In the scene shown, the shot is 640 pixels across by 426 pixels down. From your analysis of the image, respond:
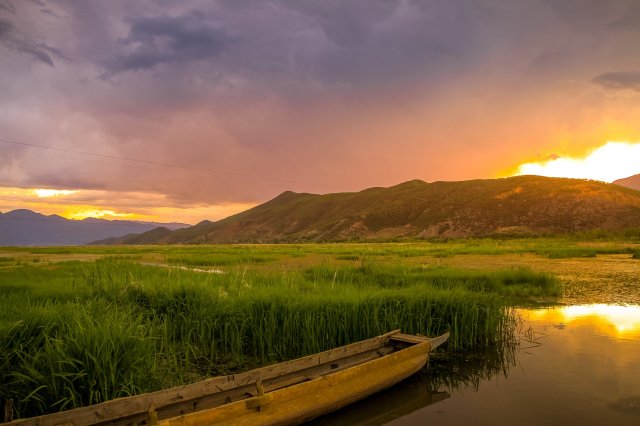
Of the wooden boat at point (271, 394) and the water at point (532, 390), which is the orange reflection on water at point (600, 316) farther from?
the wooden boat at point (271, 394)

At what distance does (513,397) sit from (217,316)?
6.95m

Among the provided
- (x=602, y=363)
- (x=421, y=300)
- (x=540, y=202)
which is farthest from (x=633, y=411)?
(x=540, y=202)

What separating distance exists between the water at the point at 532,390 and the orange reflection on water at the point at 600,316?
24.3 inches

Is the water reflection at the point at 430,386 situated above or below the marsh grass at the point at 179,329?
below

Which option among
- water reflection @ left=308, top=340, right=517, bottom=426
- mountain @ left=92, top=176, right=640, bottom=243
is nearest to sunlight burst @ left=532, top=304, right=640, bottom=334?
water reflection @ left=308, top=340, right=517, bottom=426

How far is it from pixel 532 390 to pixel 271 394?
17.8 ft

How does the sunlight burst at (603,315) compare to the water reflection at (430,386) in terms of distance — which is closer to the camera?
the water reflection at (430,386)

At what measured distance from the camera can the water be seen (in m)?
7.59

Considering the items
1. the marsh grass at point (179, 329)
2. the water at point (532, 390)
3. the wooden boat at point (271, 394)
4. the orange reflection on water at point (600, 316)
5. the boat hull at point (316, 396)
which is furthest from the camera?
the orange reflection on water at point (600, 316)

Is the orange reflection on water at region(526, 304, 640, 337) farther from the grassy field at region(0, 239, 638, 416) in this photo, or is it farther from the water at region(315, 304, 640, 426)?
the grassy field at region(0, 239, 638, 416)

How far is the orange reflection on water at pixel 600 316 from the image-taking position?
42.1 ft

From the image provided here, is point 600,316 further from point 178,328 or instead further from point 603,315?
point 178,328

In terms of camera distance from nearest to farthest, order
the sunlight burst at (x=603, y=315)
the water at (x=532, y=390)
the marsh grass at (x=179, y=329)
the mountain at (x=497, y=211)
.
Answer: the marsh grass at (x=179, y=329)
the water at (x=532, y=390)
the sunlight burst at (x=603, y=315)
the mountain at (x=497, y=211)

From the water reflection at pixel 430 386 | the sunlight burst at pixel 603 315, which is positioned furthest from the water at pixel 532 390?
the sunlight burst at pixel 603 315
